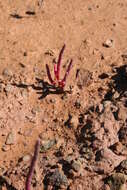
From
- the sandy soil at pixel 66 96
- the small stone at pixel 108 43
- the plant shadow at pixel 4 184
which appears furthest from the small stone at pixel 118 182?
the small stone at pixel 108 43

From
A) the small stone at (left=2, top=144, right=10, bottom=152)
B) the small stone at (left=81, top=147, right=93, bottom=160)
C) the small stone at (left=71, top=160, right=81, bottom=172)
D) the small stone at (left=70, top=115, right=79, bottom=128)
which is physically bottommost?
the small stone at (left=71, top=160, right=81, bottom=172)

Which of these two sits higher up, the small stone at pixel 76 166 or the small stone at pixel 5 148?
the small stone at pixel 5 148

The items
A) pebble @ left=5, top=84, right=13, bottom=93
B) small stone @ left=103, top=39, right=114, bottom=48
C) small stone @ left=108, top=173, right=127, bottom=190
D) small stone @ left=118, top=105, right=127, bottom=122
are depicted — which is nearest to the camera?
small stone @ left=108, top=173, right=127, bottom=190

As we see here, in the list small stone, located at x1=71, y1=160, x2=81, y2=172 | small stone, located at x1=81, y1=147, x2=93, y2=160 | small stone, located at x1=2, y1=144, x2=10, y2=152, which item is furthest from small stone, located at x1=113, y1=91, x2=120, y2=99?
small stone, located at x1=2, y1=144, x2=10, y2=152

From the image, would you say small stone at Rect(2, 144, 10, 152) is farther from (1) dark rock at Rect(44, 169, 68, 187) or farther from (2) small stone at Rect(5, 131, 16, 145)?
(1) dark rock at Rect(44, 169, 68, 187)


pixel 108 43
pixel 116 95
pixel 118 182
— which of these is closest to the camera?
pixel 118 182

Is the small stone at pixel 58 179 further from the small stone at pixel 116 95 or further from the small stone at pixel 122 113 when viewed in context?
the small stone at pixel 116 95

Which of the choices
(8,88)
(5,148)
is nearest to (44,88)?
(8,88)

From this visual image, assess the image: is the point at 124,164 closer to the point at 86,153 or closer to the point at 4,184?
the point at 86,153

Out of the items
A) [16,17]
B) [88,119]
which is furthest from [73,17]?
[88,119]
